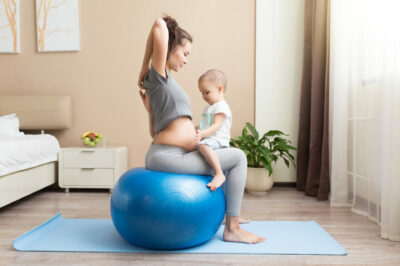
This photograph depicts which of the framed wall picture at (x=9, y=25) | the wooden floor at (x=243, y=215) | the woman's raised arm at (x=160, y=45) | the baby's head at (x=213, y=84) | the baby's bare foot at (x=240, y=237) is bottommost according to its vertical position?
the wooden floor at (x=243, y=215)

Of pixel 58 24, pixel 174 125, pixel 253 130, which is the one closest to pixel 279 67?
pixel 253 130

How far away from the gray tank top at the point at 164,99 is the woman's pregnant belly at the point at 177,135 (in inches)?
1.2

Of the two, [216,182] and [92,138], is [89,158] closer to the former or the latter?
[92,138]

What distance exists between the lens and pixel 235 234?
171 cm

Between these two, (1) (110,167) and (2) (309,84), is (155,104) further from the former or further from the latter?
(2) (309,84)

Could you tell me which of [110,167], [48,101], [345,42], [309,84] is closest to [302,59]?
[309,84]

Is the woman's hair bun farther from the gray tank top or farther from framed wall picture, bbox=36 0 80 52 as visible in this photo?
framed wall picture, bbox=36 0 80 52

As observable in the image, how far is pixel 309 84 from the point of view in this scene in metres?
3.16

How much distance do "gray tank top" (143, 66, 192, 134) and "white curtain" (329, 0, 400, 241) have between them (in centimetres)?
112

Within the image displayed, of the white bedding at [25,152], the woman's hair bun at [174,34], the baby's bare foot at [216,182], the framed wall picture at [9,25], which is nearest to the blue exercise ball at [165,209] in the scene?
the baby's bare foot at [216,182]

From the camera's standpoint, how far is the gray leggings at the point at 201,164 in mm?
1608

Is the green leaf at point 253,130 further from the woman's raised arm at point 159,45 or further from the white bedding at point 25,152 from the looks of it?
the white bedding at point 25,152

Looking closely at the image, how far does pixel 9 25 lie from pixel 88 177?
1812 millimetres

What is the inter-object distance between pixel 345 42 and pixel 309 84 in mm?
658
